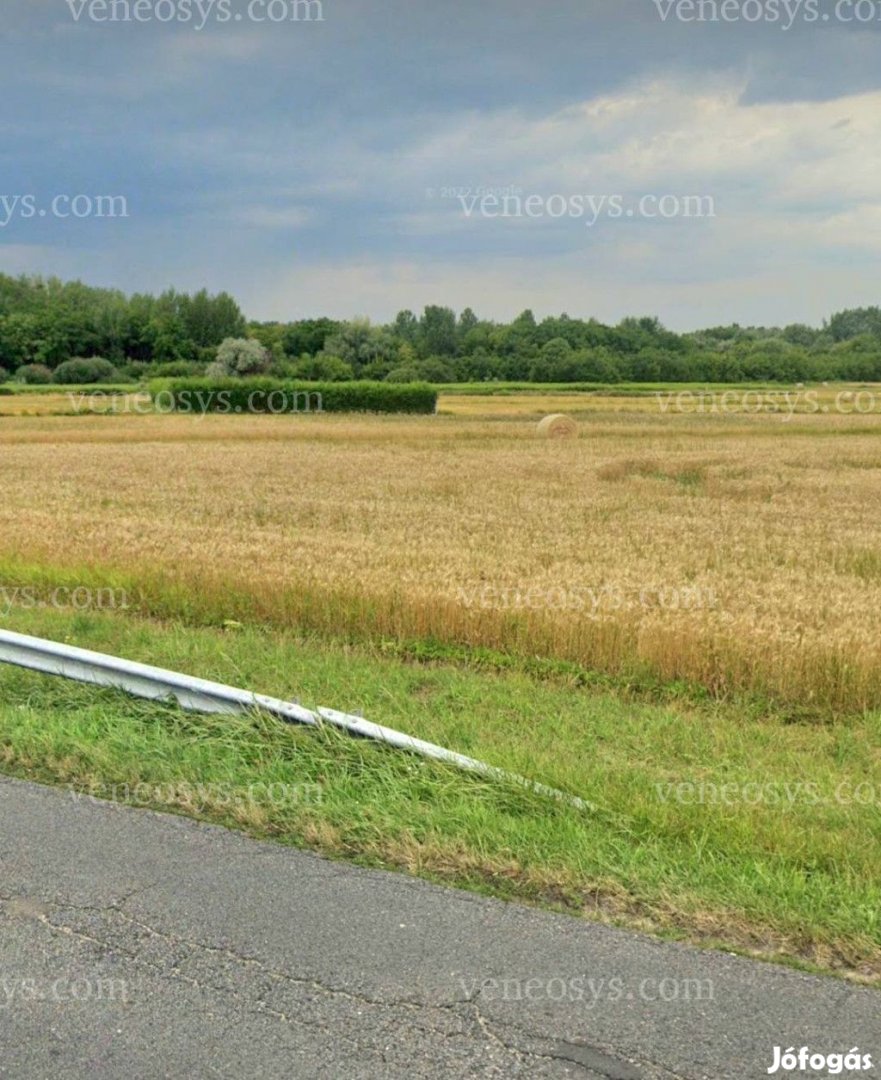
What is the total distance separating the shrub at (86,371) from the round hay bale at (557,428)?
141 feet

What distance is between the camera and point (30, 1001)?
128 inches

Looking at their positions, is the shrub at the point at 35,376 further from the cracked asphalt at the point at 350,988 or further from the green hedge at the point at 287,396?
the cracked asphalt at the point at 350,988

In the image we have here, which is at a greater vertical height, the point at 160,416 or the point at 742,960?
the point at 160,416

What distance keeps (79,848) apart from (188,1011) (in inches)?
57.2

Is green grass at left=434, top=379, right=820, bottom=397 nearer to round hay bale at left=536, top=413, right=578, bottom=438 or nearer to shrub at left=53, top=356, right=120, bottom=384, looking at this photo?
shrub at left=53, top=356, right=120, bottom=384

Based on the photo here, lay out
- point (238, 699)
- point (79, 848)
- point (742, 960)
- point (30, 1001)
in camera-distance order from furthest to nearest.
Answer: point (238, 699), point (79, 848), point (742, 960), point (30, 1001)

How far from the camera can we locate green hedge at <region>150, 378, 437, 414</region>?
5650 cm

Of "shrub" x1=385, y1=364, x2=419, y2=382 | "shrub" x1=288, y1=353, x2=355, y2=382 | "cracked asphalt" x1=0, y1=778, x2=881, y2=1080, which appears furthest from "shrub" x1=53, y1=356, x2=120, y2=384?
"cracked asphalt" x1=0, y1=778, x2=881, y2=1080

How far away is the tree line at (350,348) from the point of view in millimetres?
70750

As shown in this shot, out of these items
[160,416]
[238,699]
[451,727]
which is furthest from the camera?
[160,416]

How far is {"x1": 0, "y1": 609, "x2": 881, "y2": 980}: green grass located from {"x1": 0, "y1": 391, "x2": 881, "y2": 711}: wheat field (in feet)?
2.42

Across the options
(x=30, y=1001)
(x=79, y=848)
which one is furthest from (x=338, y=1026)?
(x=79, y=848)

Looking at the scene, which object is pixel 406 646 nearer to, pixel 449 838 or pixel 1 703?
pixel 1 703

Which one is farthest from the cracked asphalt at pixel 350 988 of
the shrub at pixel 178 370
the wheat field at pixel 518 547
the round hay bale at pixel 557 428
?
the shrub at pixel 178 370
